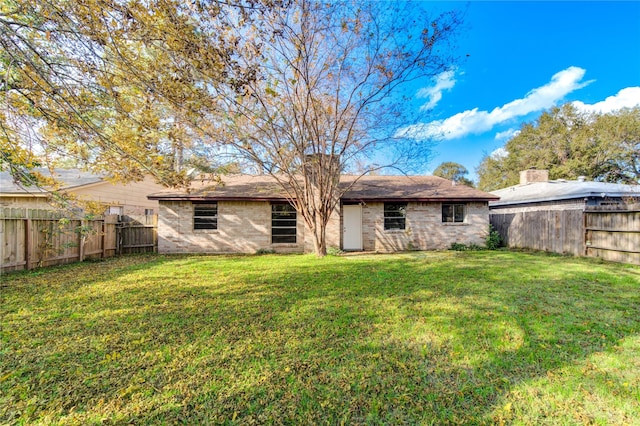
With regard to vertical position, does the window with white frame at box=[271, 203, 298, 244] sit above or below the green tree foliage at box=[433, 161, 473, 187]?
below

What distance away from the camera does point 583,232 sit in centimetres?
922

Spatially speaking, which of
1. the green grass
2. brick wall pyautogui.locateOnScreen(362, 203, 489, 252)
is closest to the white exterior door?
brick wall pyautogui.locateOnScreen(362, 203, 489, 252)

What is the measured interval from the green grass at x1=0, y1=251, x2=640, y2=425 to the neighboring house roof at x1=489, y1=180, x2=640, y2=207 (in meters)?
7.66

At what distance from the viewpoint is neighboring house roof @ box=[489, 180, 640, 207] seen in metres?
11.5

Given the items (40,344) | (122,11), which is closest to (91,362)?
(40,344)

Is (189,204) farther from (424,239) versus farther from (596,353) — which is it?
(596,353)

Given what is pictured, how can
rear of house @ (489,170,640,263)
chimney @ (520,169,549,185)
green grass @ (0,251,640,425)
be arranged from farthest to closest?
chimney @ (520,169,549,185), rear of house @ (489,170,640,263), green grass @ (0,251,640,425)

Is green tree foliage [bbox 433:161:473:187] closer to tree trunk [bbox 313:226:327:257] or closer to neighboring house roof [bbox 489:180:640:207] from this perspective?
neighboring house roof [bbox 489:180:640:207]

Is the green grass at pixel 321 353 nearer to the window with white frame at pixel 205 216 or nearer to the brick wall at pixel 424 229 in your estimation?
the window with white frame at pixel 205 216

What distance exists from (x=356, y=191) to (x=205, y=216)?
21.7 ft

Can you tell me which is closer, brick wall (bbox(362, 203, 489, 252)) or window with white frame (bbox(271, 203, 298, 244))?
window with white frame (bbox(271, 203, 298, 244))

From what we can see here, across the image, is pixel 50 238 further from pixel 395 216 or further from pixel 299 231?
pixel 395 216

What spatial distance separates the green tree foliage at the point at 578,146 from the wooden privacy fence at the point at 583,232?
17.7 metres

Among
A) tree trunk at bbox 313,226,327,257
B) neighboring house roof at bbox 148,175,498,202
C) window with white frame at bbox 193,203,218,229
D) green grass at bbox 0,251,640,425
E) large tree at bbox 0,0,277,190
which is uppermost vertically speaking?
large tree at bbox 0,0,277,190
